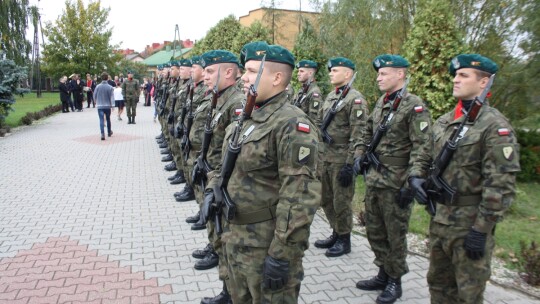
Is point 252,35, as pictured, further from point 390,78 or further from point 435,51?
point 390,78

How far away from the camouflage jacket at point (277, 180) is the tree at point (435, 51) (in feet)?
17.1

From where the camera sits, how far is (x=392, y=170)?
401 centimetres

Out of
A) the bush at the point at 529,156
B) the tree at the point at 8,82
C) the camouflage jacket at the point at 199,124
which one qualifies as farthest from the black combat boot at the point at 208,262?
the tree at the point at 8,82

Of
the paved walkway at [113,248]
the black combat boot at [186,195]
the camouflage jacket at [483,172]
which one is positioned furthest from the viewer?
the black combat boot at [186,195]

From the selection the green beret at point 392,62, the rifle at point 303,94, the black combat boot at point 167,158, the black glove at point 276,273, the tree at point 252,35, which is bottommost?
the black combat boot at point 167,158

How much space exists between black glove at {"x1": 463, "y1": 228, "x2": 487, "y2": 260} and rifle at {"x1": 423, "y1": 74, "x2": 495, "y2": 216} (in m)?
0.31

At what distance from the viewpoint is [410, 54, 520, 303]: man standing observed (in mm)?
2795

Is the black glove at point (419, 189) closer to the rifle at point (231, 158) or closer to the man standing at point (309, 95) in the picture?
the rifle at point (231, 158)

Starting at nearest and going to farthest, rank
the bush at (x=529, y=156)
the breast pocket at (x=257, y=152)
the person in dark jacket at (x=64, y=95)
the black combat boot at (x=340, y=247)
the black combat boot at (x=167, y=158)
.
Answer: the breast pocket at (x=257, y=152)
the black combat boot at (x=340, y=247)
the bush at (x=529, y=156)
the black combat boot at (x=167, y=158)
the person in dark jacket at (x=64, y=95)

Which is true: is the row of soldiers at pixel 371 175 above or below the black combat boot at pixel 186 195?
above

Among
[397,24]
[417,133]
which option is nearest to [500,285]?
[417,133]

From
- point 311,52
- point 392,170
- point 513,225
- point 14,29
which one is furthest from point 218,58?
point 14,29

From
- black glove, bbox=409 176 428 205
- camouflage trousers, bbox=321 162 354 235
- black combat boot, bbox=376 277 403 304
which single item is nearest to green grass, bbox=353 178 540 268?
camouflage trousers, bbox=321 162 354 235

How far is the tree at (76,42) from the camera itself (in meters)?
36.0
